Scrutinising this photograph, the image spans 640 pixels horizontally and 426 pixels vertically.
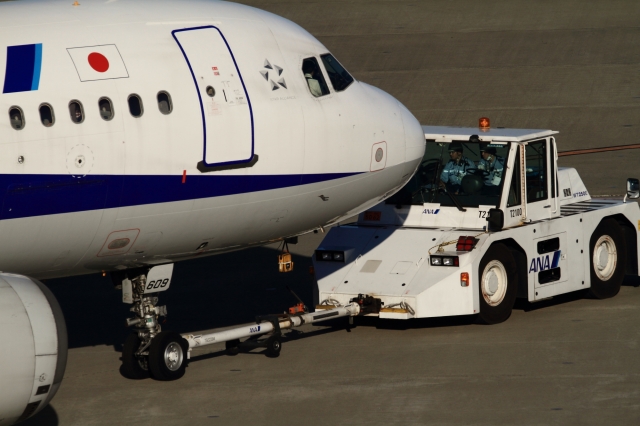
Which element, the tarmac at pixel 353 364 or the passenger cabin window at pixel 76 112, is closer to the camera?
the passenger cabin window at pixel 76 112

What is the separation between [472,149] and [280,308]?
3.89 metres

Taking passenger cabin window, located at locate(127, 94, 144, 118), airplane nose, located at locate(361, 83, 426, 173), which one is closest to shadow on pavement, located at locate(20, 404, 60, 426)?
passenger cabin window, located at locate(127, 94, 144, 118)

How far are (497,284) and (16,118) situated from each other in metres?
7.65

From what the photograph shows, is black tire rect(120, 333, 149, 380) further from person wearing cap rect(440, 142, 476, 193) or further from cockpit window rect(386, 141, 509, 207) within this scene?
person wearing cap rect(440, 142, 476, 193)

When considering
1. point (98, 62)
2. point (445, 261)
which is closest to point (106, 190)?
point (98, 62)

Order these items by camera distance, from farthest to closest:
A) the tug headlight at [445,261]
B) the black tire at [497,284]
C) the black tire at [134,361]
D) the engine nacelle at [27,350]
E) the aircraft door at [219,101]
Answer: the black tire at [497,284]
the tug headlight at [445,261]
the black tire at [134,361]
the aircraft door at [219,101]
the engine nacelle at [27,350]

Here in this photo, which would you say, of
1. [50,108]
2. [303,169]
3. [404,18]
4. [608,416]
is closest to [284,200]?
[303,169]

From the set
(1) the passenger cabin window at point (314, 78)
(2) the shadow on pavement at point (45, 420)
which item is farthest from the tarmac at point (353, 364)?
(1) the passenger cabin window at point (314, 78)

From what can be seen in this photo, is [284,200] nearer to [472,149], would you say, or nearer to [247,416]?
[247,416]

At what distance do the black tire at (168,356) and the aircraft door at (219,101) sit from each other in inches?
90.9

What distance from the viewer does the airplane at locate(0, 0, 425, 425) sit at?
12641 millimetres

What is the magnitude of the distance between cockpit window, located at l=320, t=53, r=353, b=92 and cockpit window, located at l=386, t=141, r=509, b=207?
2.44 metres

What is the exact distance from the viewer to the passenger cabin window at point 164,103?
543 inches

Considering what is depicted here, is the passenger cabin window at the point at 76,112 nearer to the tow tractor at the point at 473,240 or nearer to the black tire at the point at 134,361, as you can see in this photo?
the black tire at the point at 134,361
